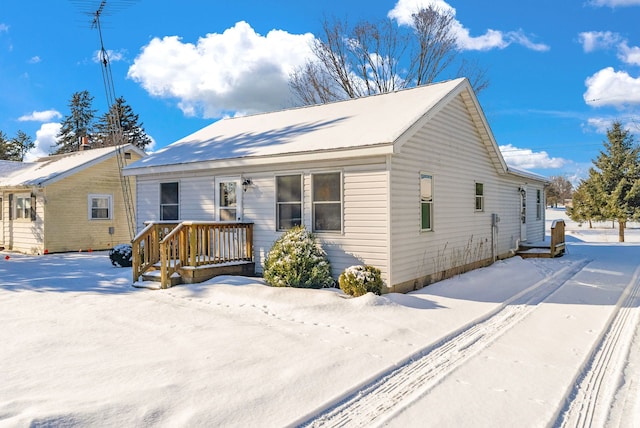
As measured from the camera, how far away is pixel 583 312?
7.53m

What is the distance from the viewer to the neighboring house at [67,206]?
673 inches

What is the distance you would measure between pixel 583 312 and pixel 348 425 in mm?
5796

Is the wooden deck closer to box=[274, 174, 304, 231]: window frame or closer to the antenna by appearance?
box=[274, 174, 304, 231]: window frame

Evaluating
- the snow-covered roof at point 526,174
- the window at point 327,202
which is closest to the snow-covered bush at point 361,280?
the window at point 327,202

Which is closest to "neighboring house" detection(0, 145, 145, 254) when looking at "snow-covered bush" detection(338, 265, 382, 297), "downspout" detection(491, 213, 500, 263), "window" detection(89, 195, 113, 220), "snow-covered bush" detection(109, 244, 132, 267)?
"window" detection(89, 195, 113, 220)

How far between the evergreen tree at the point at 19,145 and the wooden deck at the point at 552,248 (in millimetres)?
53070

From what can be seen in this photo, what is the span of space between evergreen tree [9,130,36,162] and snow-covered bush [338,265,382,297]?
53644mm

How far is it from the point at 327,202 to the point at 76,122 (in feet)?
172

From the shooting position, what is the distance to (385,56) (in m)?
24.6

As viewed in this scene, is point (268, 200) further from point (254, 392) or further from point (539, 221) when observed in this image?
point (539, 221)

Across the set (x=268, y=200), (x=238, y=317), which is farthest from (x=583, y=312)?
(x=268, y=200)

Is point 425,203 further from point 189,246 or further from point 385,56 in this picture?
point 385,56

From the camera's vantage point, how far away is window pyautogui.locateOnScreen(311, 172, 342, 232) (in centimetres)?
919

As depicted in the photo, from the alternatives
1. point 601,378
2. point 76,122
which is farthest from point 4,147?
point 601,378
